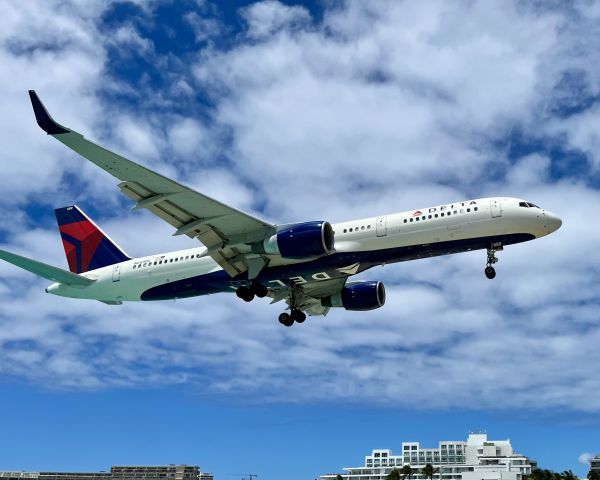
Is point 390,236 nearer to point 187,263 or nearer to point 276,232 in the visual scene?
point 276,232

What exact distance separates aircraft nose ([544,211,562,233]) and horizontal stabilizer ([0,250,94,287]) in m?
30.4

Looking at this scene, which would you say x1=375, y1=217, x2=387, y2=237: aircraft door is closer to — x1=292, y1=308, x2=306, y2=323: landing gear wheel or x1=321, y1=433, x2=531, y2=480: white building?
x1=292, y1=308, x2=306, y2=323: landing gear wheel

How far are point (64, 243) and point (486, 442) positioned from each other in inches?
4848

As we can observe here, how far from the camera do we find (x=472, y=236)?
40.8 metres

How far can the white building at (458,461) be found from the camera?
146 metres

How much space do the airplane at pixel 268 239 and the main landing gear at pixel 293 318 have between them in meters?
1.12

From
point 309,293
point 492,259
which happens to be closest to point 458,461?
point 309,293

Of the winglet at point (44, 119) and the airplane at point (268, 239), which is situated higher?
the winglet at point (44, 119)

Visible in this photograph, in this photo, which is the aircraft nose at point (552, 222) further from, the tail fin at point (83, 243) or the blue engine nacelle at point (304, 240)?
the tail fin at point (83, 243)

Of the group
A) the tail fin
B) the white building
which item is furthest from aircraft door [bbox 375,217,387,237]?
the white building

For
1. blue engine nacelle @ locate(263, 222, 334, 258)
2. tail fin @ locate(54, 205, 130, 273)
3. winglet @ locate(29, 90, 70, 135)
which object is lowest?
blue engine nacelle @ locate(263, 222, 334, 258)

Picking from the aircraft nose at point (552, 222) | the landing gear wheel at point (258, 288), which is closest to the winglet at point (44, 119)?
the landing gear wheel at point (258, 288)

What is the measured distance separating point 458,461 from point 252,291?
491ft

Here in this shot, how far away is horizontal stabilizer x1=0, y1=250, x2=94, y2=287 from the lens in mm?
43500
